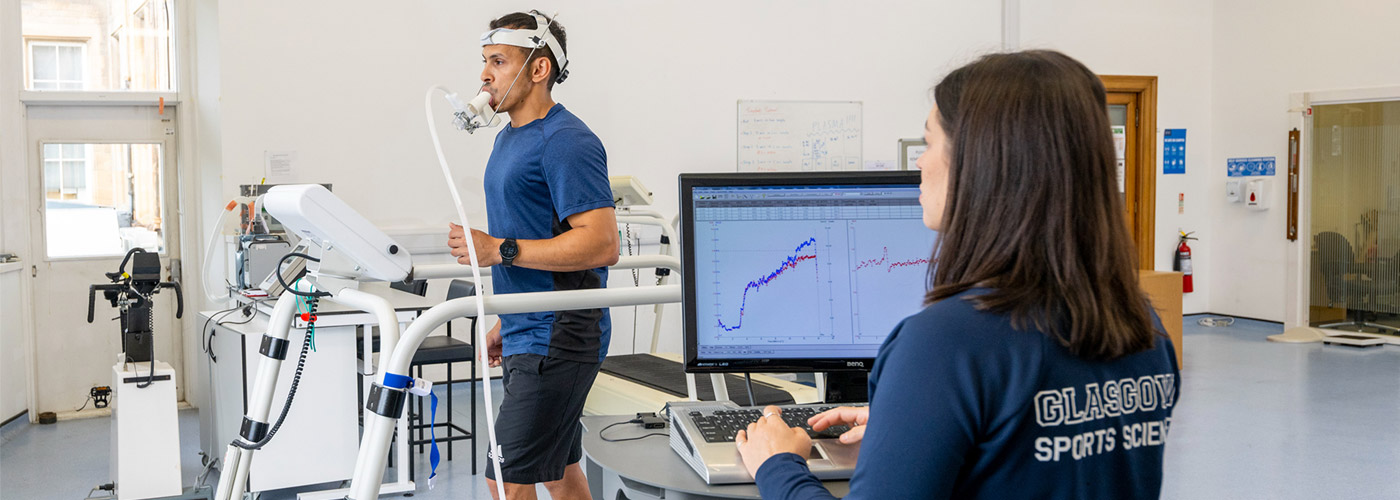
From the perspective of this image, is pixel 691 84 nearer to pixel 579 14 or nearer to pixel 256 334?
pixel 579 14

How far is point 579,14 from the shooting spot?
5832mm

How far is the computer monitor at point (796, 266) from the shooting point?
4.84 ft

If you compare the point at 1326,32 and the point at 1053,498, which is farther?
the point at 1326,32

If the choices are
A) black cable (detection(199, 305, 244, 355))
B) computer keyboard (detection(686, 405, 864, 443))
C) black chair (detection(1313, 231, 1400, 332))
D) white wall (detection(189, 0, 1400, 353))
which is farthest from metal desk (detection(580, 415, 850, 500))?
black chair (detection(1313, 231, 1400, 332))

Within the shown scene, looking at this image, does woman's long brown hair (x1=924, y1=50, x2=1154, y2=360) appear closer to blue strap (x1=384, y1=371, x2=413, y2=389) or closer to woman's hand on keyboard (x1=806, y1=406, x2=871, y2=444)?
woman's hand on keyboard (x1=806, y1=406, x2=871, y2=444)

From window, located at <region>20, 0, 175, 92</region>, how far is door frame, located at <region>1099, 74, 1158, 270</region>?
648 cm

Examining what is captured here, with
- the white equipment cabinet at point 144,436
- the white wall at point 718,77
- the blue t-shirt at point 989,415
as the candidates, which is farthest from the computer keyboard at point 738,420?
the white equipment cabinet at point 144,436

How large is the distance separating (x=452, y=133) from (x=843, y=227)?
170 inches

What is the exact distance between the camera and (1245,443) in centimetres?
436

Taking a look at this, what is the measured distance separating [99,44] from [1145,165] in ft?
23.2

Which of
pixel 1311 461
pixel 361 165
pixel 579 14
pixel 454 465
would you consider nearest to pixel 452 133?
pixel 361 165

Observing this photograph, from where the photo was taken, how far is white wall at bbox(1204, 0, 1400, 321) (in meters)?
7.14

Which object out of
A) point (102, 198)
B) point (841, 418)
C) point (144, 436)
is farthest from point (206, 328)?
point (841, 418)

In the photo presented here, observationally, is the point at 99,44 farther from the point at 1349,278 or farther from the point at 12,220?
the point at 1349,278
